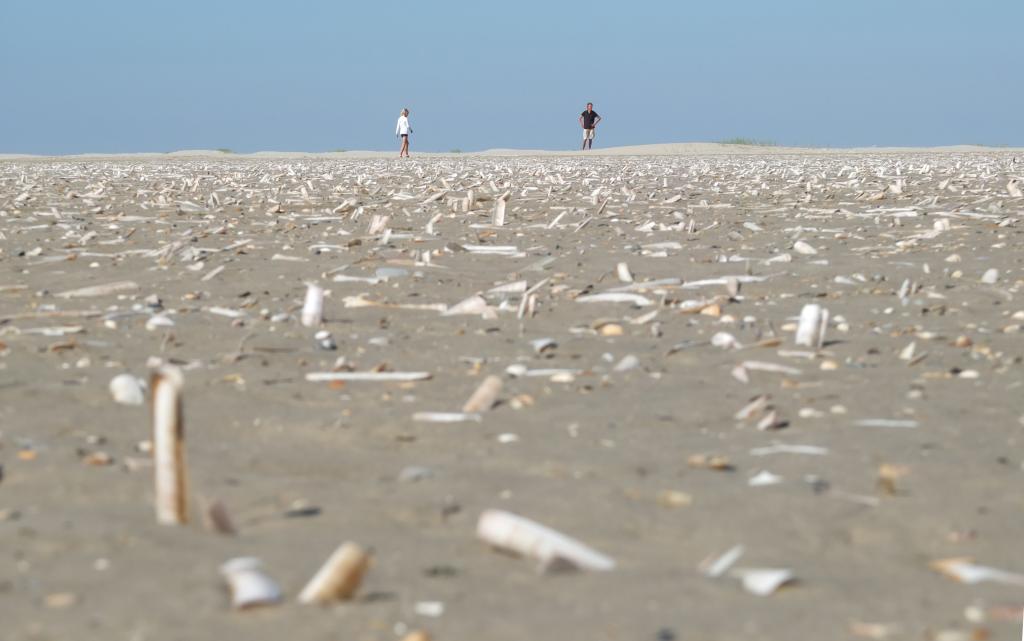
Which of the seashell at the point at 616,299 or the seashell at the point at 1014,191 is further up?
the seashell at the point at 1014,191

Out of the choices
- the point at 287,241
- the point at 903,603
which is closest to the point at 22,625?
the point at 903,603

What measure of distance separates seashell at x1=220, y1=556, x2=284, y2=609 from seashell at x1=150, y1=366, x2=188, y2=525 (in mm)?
332

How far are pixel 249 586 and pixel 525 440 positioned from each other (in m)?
1.37

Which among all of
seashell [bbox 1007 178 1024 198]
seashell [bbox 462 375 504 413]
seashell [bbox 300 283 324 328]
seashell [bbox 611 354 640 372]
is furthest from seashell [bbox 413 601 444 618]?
seashell [bbox 1007 178 1024 198]

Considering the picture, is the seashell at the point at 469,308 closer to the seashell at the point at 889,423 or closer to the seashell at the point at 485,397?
the seashell at the point at 485,397

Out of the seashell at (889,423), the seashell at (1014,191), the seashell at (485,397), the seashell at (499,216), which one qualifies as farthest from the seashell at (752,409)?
the seashell at (1014,191)

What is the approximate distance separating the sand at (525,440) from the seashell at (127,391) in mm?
68

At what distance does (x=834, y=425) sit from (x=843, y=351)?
1.14 m

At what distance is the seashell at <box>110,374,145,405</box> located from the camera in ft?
12.7

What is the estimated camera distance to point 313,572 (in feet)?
7.80

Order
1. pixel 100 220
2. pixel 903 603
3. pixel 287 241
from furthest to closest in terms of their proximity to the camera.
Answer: pixel 100 220 < pixel 287 241 < pixel 903 603

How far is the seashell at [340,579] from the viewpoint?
2.21 metres

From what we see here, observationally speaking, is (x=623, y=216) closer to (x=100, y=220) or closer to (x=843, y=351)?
(x=100, y=220)

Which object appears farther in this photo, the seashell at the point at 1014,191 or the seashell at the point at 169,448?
the seashell at the point at 1014,191
